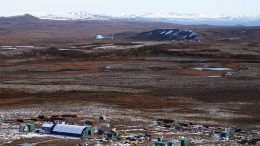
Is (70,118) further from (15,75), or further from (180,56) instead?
(180,56)

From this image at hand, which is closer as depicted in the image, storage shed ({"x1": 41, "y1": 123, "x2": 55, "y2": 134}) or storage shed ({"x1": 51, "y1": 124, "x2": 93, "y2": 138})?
storage shed ({"x1": 51, "y1": 124, "x2": 93, "y2": 138})

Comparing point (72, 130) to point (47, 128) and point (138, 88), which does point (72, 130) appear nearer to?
point (47, 128)

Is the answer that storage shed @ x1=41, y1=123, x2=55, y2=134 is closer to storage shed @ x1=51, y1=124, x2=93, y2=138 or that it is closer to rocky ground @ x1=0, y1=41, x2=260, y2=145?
storage shed @ x1=51, y1=124, x2=93, y2=138

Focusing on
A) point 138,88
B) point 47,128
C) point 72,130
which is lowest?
point 138,88

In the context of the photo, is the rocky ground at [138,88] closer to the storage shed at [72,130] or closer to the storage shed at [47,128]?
the storage shed at [72,130]

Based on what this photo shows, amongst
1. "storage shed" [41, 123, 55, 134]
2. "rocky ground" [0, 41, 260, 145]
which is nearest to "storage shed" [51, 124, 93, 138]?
"storage shed" [41, 123, 55, 134]

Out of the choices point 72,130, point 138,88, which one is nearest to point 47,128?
point 72,130

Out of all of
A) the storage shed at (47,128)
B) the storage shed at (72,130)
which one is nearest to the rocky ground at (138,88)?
the storage shed at (72,130)

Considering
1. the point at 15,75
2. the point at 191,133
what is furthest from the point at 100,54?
the point at 191,133
